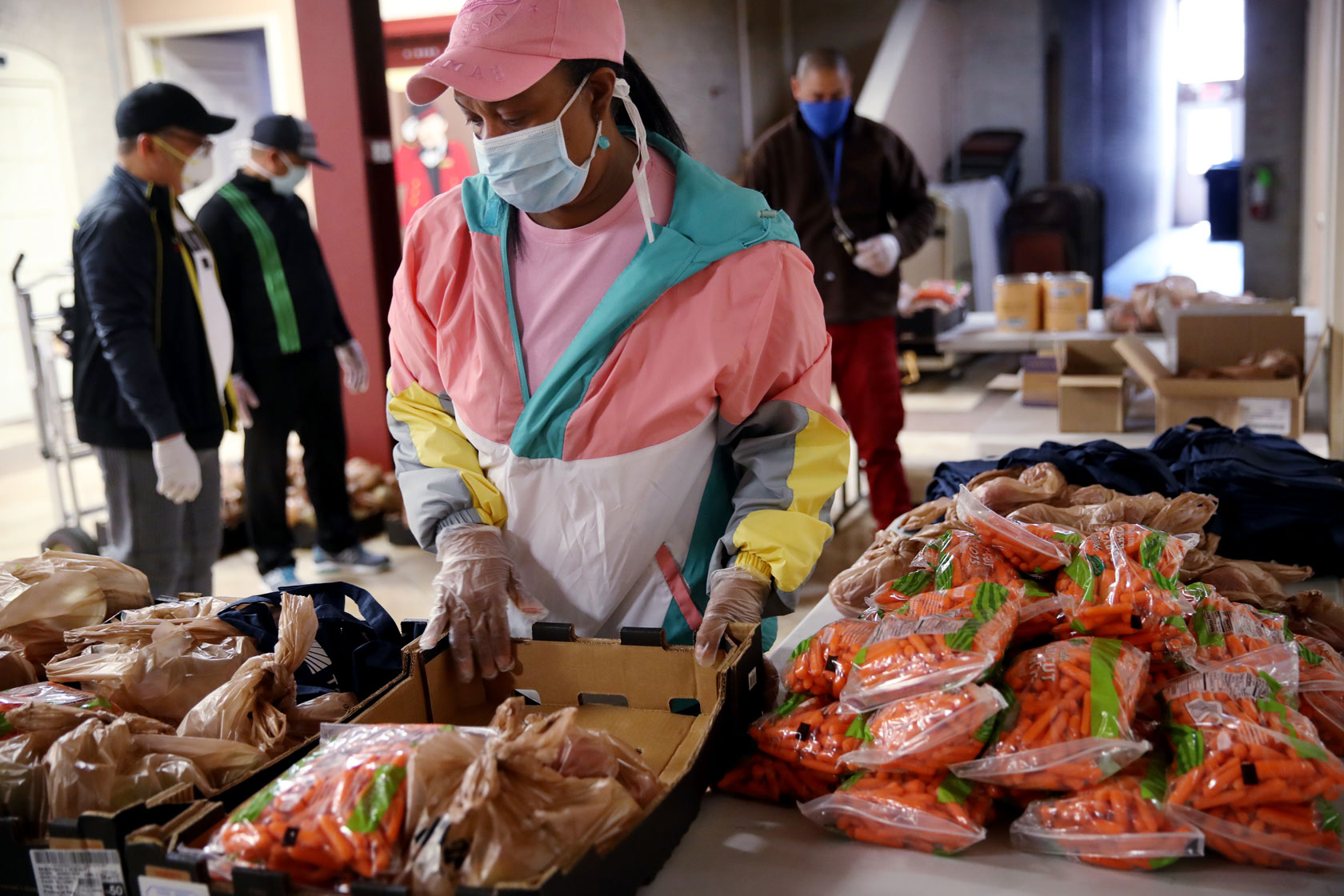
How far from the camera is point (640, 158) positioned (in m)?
1.56

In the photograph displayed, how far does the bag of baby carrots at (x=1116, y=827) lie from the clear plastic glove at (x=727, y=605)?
15.1 inches

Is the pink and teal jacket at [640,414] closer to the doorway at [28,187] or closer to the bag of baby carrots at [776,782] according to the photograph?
the bag of baby carrots at [776,782]

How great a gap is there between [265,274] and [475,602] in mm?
3352

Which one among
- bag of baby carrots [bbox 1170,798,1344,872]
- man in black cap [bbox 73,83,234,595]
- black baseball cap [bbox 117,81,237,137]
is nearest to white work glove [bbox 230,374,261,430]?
man in black cap [bbox 73,83,234,595]

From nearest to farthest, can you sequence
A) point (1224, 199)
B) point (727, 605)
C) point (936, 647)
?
point (936, 647)
point (727, 605)
point (1224, 199)

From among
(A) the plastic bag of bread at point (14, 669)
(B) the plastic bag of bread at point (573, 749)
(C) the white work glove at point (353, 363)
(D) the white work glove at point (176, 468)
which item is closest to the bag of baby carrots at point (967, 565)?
(B) the plastic bag of bread at point (573, 749)

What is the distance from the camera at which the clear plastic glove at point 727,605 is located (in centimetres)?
132

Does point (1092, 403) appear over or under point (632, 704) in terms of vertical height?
under

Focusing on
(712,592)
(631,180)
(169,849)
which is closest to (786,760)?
(712,592)

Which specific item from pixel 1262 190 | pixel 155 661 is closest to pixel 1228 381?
pixel 155 661

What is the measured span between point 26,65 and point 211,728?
8.57 m

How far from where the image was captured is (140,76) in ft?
30.5

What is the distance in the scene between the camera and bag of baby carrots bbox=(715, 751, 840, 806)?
1.23 metres

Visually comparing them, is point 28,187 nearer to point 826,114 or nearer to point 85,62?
point 85,62
